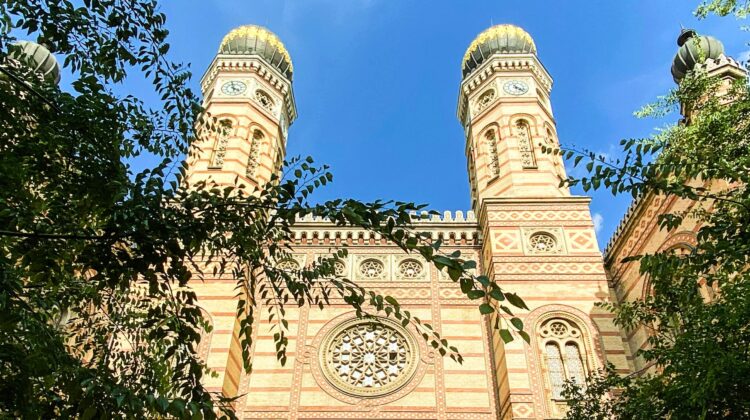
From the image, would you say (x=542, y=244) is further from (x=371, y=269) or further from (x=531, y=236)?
(x=371, y=269)

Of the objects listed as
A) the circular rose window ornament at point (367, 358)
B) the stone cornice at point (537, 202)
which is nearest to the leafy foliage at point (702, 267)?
the circular rose window ornament at point (367, 358)

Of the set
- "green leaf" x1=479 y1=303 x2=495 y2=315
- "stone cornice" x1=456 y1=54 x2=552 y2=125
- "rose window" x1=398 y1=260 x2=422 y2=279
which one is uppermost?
"stone cornice" x1=456 y1=54 x2=552 y2=125

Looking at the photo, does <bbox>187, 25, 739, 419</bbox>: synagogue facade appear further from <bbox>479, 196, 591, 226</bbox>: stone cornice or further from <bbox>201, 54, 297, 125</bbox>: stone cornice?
<bbox>201, 54, 297, 125</bbox>: stone cornice

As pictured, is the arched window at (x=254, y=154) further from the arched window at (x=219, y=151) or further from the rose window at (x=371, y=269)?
the rose window at (x=371, y=269)

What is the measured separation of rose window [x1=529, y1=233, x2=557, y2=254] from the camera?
11891 millimetres

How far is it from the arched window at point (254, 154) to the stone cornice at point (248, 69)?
83.3 inches

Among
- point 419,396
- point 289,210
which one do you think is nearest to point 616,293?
point 419,396

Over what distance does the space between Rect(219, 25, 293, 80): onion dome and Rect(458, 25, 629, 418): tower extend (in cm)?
570

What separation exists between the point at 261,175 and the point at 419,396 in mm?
7101

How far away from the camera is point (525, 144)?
1438 centimetres

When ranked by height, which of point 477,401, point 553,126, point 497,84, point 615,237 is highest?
point 497,84

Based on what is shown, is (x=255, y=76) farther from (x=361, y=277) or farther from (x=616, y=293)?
(x=616, y=293)

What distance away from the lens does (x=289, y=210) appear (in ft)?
9.03

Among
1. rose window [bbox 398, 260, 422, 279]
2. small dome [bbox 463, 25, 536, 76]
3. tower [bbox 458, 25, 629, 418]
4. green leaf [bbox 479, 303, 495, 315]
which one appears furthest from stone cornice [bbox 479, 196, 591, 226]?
green leaf [bbox 479, 303, 495, 315]
